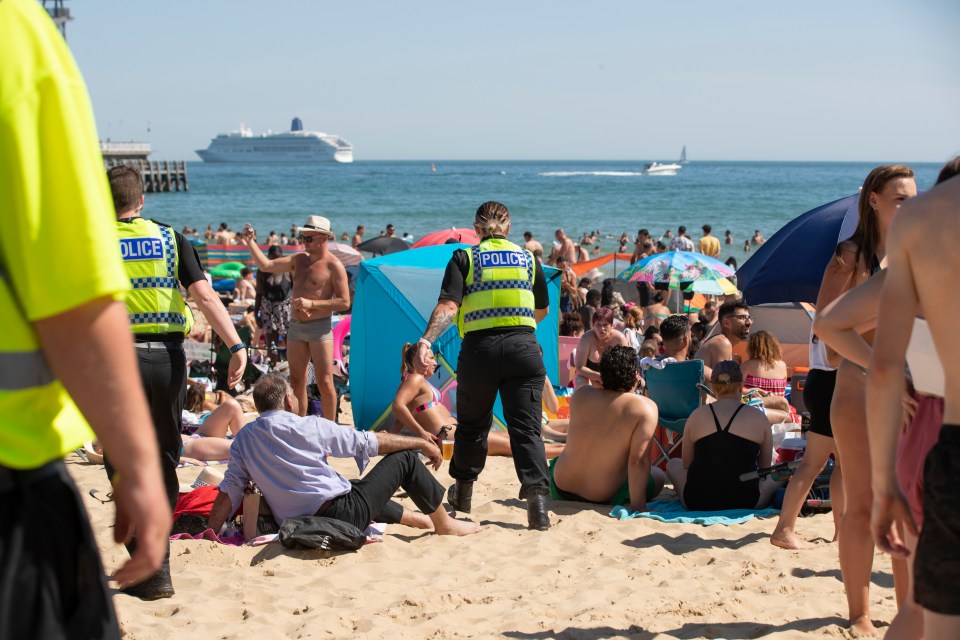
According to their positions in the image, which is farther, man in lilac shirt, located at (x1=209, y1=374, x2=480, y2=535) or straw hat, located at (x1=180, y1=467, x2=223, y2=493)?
straw hat, located at (x1=180, y1=467, x2=223, y2=493)

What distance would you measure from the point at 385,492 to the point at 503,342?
96cm

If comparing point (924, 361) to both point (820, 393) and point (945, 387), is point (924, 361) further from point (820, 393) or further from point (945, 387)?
point (820, 393)

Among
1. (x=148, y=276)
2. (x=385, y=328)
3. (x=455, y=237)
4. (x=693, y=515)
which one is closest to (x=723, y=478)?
(x=693, y=515)

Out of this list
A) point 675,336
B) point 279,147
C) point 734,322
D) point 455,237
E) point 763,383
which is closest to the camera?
point 763,383

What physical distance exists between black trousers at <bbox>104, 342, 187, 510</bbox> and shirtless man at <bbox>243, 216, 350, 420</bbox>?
3.49 m

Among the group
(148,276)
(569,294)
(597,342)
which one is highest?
(148,276)

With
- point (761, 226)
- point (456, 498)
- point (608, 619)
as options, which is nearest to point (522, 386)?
point (456, 498)

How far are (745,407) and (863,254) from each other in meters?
2.16

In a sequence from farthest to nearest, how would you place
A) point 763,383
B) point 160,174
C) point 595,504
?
point 160,174, point 763,383, point 595,504

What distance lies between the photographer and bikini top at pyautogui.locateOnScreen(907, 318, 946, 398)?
2238 millimetres

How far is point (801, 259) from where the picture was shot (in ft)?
21.8

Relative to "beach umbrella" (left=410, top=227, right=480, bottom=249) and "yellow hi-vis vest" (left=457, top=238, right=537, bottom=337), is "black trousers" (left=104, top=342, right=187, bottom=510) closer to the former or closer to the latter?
"yellow hi-vis vest" (left=457, top=238, right=537, bottom=337)

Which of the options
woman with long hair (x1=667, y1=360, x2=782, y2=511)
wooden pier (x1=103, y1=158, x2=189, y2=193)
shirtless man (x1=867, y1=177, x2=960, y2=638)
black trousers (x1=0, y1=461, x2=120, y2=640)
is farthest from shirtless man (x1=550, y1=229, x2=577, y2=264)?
wooden pier (x1=103, y1=158, x2=189, y2=193)

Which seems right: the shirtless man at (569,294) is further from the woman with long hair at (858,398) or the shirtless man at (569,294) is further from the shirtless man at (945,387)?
the shirtless man at (945,387)
